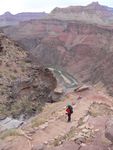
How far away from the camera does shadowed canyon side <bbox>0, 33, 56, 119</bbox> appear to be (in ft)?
109

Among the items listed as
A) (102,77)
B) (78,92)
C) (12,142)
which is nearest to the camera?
(12,142)

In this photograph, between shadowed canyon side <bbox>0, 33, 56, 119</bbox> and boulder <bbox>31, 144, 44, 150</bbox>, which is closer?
boulder <bbox>31, 144, 44, 150</bbox>

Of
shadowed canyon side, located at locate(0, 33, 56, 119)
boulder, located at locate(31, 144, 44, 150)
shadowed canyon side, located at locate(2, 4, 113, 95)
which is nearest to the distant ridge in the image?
shadowed canyon side, located at locate(2, 4, 113, 95)

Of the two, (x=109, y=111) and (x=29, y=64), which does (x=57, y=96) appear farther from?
(x=109, y=111)

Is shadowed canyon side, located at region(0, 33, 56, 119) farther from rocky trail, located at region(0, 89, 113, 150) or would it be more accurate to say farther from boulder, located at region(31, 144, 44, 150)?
boulder, located at region(31, 144, 44, 150)

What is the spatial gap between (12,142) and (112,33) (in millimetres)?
113434

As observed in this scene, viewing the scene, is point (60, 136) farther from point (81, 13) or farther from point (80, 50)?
point (81, 13)

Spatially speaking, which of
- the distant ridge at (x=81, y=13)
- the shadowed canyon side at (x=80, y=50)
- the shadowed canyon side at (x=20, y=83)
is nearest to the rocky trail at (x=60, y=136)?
the shadowed canyon side at (x=20, y=83)

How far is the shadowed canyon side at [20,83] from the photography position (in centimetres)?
3319

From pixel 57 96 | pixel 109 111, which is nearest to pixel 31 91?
pixel 57 96

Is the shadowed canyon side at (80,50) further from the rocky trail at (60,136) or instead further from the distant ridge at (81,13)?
the rocky trail at (60,136)

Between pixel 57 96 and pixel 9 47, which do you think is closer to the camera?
pixel 57 96

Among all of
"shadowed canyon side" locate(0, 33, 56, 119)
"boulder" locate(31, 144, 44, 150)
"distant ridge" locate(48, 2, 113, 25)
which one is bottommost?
"distant ridge" locate(48, 2, 113, 25)

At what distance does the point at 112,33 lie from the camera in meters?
127
